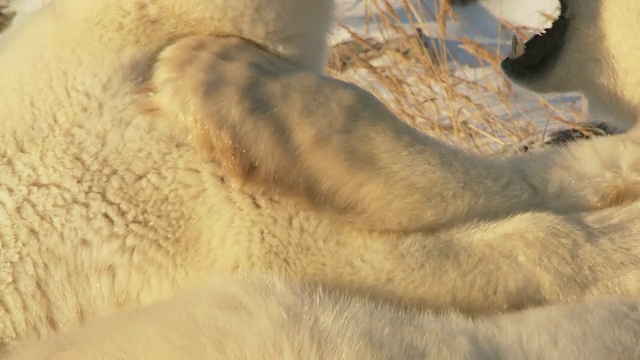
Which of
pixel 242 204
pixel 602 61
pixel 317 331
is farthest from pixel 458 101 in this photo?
pixel 317 331

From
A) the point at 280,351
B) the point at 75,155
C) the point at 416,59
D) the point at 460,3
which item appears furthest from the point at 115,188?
the point at 460,3

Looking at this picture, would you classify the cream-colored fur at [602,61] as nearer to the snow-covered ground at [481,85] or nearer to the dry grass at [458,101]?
the dry grass at [458,101]

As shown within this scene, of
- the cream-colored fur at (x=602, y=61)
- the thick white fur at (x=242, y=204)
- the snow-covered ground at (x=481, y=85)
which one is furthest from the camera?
the snow-covered ground at (x=481, y=85)

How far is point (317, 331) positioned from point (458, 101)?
387 cm

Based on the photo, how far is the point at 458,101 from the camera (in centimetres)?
573

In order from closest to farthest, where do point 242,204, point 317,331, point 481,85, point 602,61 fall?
point 317,331, point 242,204, point 602,61, point 481,85

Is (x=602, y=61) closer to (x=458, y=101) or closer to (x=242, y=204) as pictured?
(x=242, y=204)

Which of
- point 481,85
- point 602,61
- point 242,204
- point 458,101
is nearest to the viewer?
point 242,204

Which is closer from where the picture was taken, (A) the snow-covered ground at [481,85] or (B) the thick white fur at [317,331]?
(B) the thick white fur at [317,331]

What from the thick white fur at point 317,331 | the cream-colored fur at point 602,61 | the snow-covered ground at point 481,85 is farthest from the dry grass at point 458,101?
the thick white fur at point 317,331

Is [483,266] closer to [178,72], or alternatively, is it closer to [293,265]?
[293,265]

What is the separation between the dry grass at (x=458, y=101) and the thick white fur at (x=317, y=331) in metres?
2.68

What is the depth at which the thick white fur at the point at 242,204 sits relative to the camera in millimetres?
2510

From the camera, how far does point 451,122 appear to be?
18.0 ft
